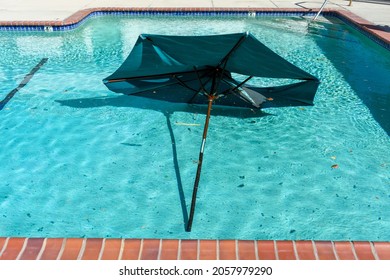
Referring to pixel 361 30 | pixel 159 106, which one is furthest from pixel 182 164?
pixel 361 30

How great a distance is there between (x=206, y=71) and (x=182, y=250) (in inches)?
114

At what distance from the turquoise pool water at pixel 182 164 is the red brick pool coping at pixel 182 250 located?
0.88 m

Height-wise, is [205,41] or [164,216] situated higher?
[205,41]

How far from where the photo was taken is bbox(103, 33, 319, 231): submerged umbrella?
4.53m

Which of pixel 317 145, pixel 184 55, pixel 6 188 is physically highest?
pixel 184 55

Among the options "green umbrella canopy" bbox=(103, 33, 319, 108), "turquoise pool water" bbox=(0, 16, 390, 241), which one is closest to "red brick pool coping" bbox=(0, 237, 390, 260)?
"turquoise pool water" bbox=(0, 16, 390, 241)

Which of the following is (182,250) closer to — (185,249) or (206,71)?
(185,249)

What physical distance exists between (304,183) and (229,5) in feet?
44.2

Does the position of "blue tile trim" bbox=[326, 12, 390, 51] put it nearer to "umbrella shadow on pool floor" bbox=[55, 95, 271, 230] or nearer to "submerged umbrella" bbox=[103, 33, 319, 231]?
"umbrella shadow on pool floor" bbox=[55, 95, 271, 230]

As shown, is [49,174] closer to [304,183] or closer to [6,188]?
[6,188]

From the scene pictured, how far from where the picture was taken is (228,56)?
15.1ft

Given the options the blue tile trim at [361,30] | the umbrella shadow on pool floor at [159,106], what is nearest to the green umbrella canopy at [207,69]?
the umbrella shadow on pool floor at [159,106]
